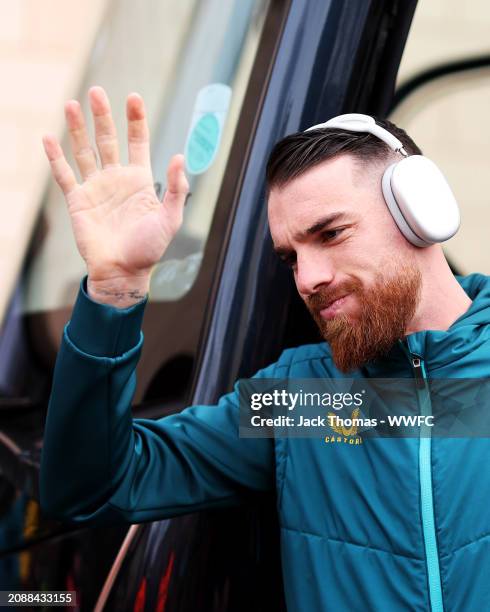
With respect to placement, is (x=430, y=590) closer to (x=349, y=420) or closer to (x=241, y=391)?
(x=349, y=420)

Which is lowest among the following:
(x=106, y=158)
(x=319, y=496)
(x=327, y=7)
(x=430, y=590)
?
(x=430, y=590)

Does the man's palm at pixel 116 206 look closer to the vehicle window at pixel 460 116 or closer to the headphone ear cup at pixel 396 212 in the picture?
the headphone ear cup at pixel 396 212

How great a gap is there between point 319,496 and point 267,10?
796 millimetres

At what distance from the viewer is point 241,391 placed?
139cm

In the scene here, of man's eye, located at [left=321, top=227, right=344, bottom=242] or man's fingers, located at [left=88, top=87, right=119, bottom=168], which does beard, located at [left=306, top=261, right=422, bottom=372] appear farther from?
man's fingers, located at [left=88, top=87, right=119, bottom=168]

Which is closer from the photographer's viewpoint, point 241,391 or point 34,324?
point 241,391

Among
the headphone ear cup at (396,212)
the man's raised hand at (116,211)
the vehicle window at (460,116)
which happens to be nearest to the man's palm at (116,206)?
the man's raised hand at (116,211)

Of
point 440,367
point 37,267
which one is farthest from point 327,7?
point 37,267

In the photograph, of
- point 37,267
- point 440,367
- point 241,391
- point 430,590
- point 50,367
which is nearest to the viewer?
point 430,590

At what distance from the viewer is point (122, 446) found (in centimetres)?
124

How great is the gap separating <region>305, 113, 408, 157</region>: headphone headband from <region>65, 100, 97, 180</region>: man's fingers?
36 centimetres

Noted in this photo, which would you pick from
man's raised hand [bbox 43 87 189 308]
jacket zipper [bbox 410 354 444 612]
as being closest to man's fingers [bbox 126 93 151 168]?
man's raised hand [bbox 43 87 189 308]

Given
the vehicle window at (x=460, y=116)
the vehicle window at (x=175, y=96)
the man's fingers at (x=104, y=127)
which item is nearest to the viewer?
the man's fingers at (x=104, y=127)

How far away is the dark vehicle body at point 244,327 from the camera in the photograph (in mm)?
1358
